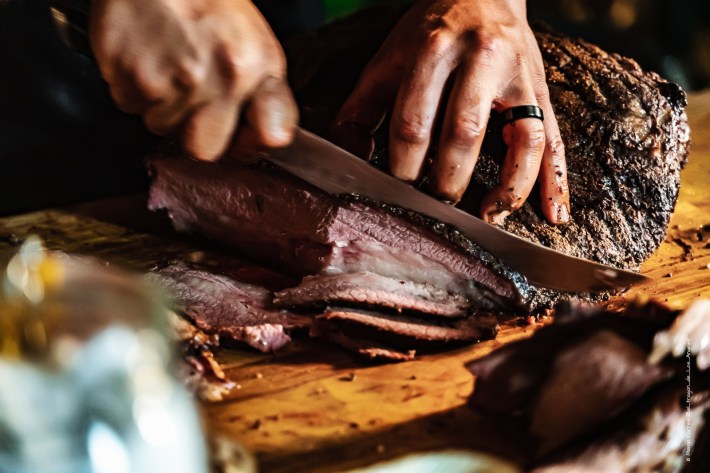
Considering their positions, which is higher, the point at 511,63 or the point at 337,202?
the point at 511,63

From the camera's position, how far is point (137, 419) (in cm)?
131

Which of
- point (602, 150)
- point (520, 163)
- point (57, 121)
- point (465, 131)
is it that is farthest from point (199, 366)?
point (57, 121)

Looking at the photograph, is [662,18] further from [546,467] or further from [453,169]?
[546,467]

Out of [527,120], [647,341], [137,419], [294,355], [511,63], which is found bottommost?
[294,355]

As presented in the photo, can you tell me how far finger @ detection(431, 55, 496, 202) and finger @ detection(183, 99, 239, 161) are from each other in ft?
2.13

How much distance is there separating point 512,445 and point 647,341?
420 mm

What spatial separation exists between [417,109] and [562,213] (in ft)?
2.27

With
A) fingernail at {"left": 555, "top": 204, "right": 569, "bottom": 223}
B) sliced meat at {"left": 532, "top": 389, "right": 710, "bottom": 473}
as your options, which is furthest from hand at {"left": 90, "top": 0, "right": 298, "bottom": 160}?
sliced meat at {"left": 532, "top": 389, "right": 710, "bottom": 473}

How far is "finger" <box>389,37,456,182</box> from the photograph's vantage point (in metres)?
2.29

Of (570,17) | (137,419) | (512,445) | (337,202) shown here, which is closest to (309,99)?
(337,202)

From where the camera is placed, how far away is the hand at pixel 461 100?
229 centimetres

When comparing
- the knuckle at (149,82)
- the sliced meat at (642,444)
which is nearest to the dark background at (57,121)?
the knuckle at (149,82)

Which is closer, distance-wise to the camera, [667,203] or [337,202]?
[337,202]

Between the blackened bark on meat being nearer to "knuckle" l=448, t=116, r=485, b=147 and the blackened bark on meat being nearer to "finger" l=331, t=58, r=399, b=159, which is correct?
"finger" l=331, t=58, r=399, b=159
